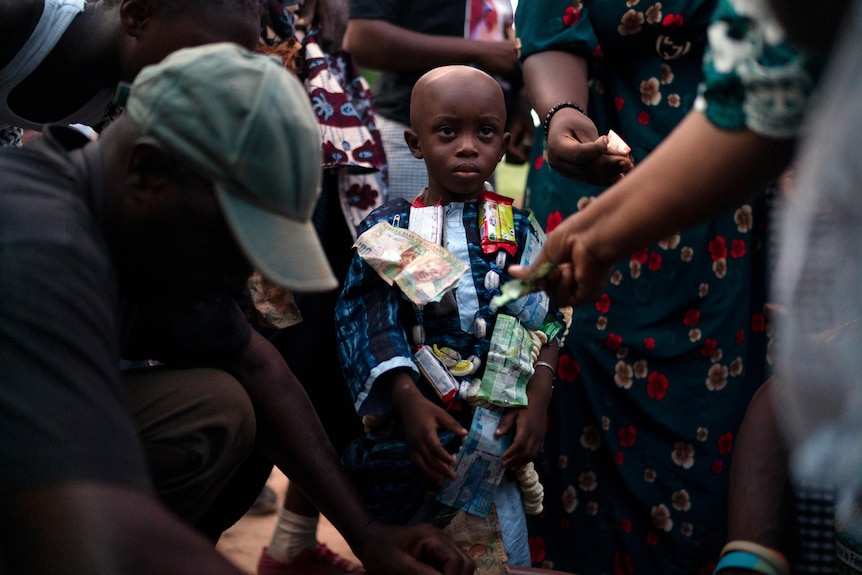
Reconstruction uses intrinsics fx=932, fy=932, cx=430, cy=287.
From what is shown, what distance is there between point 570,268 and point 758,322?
129 centimetres

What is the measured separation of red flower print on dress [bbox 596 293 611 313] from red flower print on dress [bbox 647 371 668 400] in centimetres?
23

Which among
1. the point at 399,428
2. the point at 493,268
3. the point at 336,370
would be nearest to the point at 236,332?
the point at 399,428

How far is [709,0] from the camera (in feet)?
8.06

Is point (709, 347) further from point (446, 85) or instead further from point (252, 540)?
point (252, 540)

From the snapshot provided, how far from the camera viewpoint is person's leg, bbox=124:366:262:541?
187cm

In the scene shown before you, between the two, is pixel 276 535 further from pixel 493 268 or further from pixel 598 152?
pixel 598 152

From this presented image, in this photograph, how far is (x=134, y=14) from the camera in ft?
7.16

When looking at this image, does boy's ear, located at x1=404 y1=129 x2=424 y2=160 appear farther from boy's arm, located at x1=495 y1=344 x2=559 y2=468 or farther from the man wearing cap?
the man wearing cap

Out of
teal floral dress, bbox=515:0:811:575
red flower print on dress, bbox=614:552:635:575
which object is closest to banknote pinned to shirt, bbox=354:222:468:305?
teal floral dress, bbox=515:0:811:575

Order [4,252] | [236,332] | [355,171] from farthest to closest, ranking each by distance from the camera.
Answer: [355,171] < [236,332] < [4,252]

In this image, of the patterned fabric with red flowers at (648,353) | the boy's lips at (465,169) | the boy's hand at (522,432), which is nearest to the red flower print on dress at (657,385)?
the patterned fabric with red flowers at (648,353)

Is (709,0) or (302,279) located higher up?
(709,0)

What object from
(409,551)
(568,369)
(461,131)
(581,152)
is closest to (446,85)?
(461,131)

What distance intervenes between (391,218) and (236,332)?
524 millimetres
